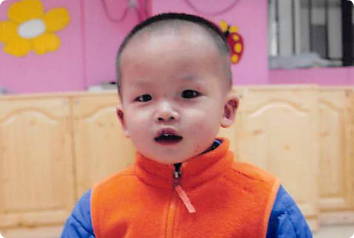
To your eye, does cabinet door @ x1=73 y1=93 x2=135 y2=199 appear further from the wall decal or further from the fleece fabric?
the fleece fabric

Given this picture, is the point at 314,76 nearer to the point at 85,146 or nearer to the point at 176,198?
the point at 85,146

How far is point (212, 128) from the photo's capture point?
2.07 feet

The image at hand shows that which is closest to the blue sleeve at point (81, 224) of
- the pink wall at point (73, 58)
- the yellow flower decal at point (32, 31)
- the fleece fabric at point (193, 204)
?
the fleece fabric at point (193, 204)

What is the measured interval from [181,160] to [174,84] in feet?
0.41

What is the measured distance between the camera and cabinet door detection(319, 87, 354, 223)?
2.42 metres

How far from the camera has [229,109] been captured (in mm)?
698

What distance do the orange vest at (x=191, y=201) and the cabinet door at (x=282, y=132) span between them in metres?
1.56

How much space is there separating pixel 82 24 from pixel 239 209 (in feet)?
8.29

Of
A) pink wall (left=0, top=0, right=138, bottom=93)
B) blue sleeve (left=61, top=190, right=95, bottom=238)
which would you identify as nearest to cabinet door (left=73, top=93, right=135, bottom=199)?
pink wall (left=0, top=0, right=138, bottom=93)

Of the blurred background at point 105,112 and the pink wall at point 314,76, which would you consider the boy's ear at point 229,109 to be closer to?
the blurred background at point 105,112

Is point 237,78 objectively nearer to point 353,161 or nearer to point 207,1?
Answer: point 207,1

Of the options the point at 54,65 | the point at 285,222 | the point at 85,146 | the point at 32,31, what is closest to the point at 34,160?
the point at 85,146

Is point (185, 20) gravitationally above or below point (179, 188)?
above

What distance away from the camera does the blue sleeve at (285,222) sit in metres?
0.62
